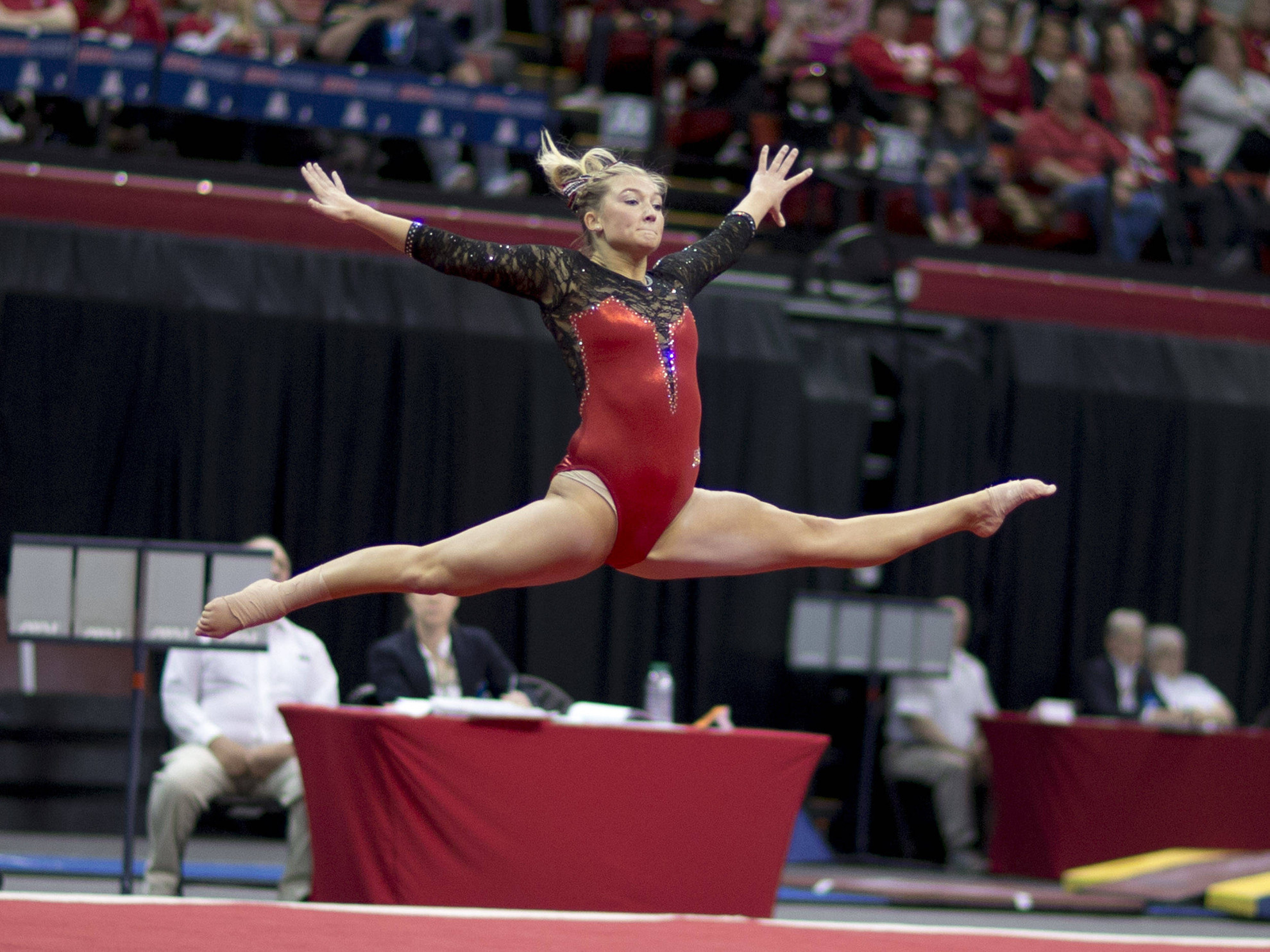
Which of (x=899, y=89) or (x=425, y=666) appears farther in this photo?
(x=899, y=89)

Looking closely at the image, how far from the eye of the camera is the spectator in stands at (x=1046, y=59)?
34.2ft

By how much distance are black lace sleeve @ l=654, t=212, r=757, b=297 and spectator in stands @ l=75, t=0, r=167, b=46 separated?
16.4ft

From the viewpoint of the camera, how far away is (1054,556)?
9.13m

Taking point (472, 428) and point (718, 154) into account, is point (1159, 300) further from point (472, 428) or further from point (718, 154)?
point (472, 428)

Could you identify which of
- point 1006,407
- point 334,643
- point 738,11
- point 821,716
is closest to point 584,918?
point 334,643

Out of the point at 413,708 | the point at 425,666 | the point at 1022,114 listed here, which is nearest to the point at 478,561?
the point at 413,708

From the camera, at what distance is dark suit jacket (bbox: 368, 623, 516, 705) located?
248 inches

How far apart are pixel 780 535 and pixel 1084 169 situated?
6.99 meters

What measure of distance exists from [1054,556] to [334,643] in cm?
404

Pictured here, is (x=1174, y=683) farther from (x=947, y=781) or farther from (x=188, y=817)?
(x=188, y=817)

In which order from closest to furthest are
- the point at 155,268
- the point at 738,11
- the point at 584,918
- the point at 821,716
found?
the point at 584,918 → the point at 155,268 → the point at 821,716 → the point at 738,11

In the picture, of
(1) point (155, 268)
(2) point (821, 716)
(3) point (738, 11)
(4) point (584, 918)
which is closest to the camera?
(4) point (584, 918)

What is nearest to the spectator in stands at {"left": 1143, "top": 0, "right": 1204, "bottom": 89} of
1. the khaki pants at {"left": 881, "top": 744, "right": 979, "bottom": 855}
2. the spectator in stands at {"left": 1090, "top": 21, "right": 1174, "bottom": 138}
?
the spectator in stands at {"left": 1090, "top": 21, "right": 1174, "bottom": 138}

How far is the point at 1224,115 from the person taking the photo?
10469 millimetres
